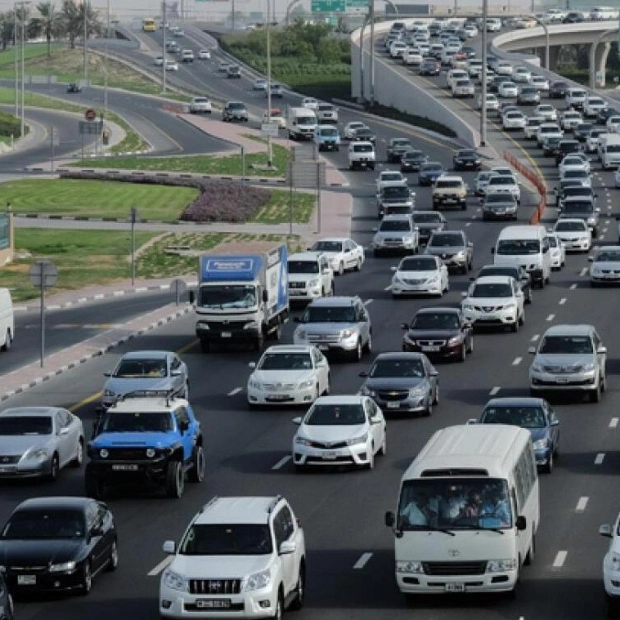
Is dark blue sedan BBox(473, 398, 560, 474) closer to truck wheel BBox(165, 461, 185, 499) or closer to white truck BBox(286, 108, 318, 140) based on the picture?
truck wheel BBox(165, 461, 185, 499)

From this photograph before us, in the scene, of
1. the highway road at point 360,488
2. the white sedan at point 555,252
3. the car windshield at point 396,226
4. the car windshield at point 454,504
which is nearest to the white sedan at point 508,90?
the car windshield at point 396,226

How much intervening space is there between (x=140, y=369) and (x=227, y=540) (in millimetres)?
19534

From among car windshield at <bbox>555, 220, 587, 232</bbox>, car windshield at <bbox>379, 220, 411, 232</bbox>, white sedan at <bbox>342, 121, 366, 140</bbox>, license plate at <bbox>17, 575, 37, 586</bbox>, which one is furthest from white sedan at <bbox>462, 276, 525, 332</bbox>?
white sedan at <bbox>342, 121, 366, 140</bbox>

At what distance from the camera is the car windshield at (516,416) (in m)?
40.0

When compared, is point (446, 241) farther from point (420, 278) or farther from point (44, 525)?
point (44, 525)

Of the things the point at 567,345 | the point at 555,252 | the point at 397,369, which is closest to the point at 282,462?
the point at 397,369

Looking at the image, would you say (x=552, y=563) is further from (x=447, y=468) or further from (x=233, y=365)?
(x=233, y=365)

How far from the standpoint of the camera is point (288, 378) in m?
47.8

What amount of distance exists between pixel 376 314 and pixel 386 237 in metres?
16.1

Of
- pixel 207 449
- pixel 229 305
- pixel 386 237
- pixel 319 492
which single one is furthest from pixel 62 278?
pixel 319 492

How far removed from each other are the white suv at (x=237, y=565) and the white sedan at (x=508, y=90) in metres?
131

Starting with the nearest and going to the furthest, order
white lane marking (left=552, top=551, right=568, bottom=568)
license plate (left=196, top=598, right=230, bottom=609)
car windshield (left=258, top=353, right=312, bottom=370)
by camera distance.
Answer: license plate (left=196, top=598, right=230, bottom=609) < white lane marking (left=552, top=551, right=568, bottom=568) < car windshield (left=258, top=353, right=312, bottom=370)

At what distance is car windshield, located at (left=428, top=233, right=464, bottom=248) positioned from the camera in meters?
74.9

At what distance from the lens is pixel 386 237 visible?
80750mm
